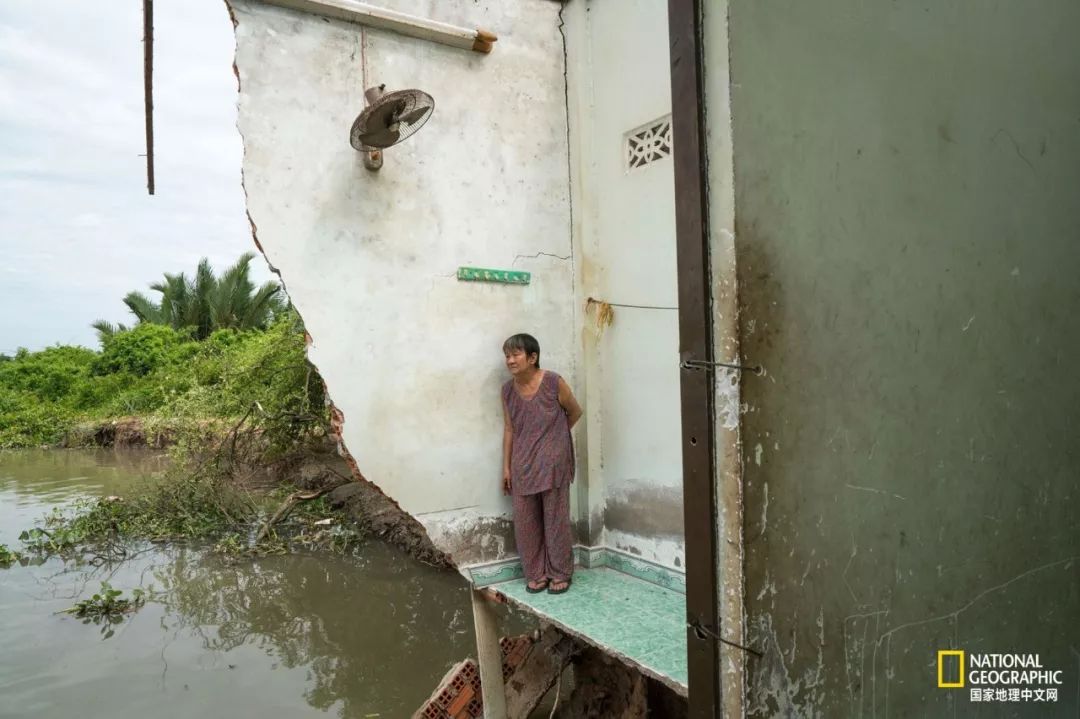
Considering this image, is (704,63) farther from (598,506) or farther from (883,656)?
(598,506)

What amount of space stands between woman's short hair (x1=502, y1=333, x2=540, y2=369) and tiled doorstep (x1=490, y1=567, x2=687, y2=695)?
137 cm

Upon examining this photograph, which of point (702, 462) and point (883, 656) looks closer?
point (702, 462)

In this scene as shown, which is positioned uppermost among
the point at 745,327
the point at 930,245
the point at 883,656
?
the point at 930,245

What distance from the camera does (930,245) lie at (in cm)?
220

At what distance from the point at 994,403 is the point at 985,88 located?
108 centimetres

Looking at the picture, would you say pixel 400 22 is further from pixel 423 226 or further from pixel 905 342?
pixel 905 342

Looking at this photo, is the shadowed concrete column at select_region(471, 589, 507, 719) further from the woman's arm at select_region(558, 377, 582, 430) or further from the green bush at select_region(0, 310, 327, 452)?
the green bush at select_region(0, 310, 327, 452)

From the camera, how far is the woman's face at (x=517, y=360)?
401 cm

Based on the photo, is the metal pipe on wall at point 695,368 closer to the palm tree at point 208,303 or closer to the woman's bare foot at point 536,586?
the woman's bare foot at point 536,586

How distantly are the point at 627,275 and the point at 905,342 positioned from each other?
2.31 meters

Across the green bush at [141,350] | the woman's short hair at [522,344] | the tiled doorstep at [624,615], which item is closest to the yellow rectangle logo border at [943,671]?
the tiled doorstep at [624,615]

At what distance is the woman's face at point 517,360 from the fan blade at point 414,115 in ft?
4.43

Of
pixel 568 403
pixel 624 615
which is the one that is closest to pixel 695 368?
pixel 624 615

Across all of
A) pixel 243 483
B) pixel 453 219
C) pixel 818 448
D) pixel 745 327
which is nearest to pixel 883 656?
pixel 818 448
